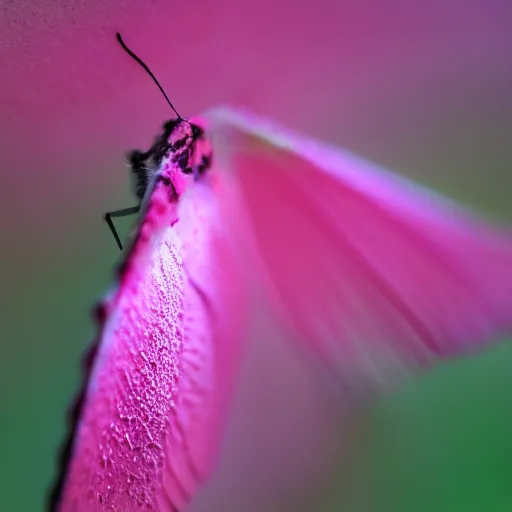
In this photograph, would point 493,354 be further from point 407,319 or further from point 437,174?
point 437,174

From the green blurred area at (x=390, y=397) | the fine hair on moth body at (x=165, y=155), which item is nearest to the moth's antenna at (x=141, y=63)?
the fine hair on moth body at (x=165, y=155)

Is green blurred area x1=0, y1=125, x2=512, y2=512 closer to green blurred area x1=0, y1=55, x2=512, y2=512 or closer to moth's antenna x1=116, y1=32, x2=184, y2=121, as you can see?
green blurred area x1=0, y1=55, x2=512, y2=512

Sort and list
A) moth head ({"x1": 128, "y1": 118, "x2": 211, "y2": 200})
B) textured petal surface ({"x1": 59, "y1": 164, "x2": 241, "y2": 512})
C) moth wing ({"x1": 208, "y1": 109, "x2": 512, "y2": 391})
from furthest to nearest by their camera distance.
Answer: moth wing ({"x1": 208, "y1": 109, "x2": 512, "y2": 391}), moth head ({"x1": 128, "y1": 118, "x2": 211, "y2": 200}), textured petal surface ({"x1": 59, "y1": 164, "x2": 241, "y2": 512})

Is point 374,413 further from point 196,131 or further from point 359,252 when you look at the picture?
point 196,131

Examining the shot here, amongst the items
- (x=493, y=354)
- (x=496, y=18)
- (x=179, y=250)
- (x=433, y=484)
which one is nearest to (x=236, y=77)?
(x=179, y=250)

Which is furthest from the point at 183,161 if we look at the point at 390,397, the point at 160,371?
the point at 390,397

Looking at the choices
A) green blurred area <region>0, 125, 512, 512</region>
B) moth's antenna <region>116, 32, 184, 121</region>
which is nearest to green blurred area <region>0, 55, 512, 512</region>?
green blurred area <region>0, 125, 512, 512</region>
